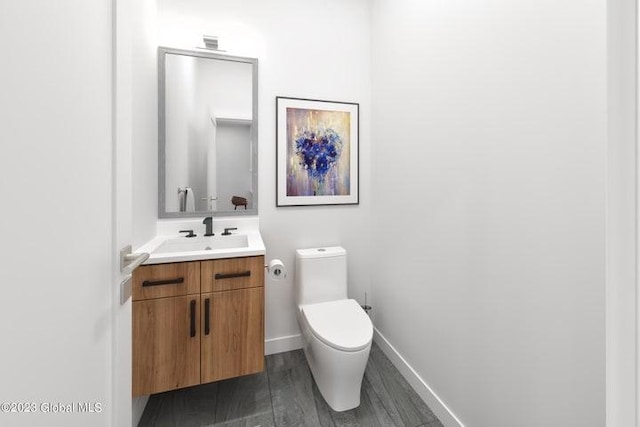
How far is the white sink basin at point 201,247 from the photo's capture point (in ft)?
4.60

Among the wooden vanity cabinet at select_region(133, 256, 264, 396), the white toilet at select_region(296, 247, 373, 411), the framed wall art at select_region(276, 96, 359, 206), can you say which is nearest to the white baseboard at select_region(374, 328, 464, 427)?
the white toilet at select_region(296, 247, 373, 411)

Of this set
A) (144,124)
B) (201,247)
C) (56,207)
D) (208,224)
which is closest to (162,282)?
(201,247)

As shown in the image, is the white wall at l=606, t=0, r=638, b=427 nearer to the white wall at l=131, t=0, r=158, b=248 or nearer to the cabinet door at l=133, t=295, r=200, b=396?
the cabinet door at l=133, t=295, r=200, b=396

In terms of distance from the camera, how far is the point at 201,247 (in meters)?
1.79

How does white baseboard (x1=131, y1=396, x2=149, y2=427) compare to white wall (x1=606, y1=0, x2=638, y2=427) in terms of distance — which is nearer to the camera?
white wall (x1=606, y1=0, x2=638, y2=427)

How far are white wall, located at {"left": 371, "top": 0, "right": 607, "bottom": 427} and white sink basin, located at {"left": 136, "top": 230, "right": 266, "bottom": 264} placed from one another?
38.6 inches

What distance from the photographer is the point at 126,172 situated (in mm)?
784

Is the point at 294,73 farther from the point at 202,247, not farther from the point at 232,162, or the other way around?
the point at 202,247

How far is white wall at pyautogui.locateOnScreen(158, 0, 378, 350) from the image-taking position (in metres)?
1.93

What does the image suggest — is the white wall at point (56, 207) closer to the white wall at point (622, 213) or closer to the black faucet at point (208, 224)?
the white wall at point (622, 213)

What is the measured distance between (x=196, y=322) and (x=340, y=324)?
0.78 metres

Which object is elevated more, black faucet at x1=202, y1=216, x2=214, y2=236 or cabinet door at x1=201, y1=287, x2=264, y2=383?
black faucet at x1=202, y1=216, x2=214, y2=236

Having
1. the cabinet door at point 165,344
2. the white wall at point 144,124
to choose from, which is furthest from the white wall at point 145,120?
the cabinet door at point 165,344

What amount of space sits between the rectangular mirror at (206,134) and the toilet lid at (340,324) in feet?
2.74
